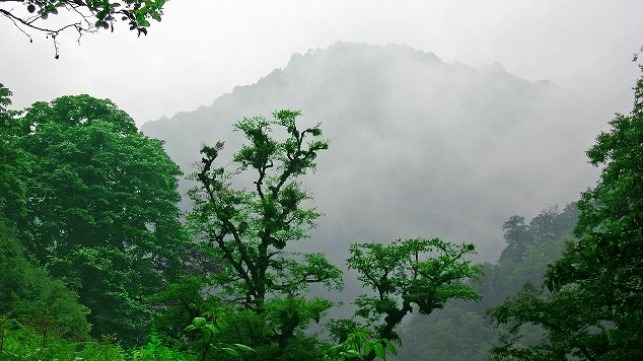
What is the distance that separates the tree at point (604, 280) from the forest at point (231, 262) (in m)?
0.05

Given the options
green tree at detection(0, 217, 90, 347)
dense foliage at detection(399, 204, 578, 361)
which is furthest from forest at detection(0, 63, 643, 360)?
dense foliage at detection(399, 204, 578, 361)

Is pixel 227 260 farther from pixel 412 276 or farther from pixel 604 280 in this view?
pixel 604 280

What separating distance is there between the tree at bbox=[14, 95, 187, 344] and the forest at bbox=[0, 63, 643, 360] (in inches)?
3.2

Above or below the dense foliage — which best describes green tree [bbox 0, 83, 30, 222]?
below

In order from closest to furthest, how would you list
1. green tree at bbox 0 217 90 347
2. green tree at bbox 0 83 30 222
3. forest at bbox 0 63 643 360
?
forest at bbox 0 63 643 360 → green tree at bbox 0 217 90 347 → green tree at bbox 0 83 30 222

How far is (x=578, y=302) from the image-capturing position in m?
11.2

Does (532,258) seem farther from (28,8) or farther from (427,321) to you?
(28,8)

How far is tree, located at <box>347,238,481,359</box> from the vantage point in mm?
16047

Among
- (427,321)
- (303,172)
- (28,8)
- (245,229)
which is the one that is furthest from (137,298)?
(427,321)

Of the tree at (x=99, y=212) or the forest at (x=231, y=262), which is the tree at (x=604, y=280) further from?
the tree at (x=99, y=212)

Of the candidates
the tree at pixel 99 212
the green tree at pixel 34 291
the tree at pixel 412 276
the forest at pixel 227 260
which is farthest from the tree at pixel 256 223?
the tree at pixel 99 212

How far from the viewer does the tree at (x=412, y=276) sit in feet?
52.6

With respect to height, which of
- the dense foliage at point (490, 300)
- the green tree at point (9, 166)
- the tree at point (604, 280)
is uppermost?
the dense foliage at point (490, 300)

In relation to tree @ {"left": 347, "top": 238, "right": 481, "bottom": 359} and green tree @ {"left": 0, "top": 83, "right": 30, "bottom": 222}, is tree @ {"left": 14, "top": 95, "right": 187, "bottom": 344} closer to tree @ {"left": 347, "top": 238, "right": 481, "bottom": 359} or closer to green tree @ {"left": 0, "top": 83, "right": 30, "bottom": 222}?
green tree @ {"left": 0, "top": 83, "right": 30, "bottom": 222}
